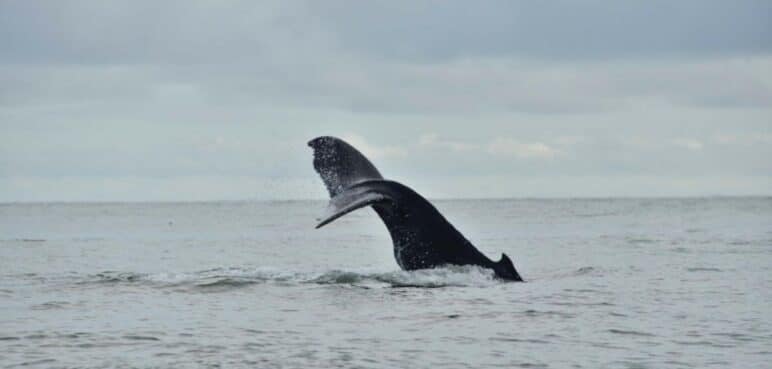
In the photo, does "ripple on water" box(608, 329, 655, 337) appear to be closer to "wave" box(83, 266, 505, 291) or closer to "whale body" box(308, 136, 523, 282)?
"wave" box(83, 266, 505, 291)

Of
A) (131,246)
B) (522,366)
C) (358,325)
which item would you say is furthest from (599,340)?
(131,246)

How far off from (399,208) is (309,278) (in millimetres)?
2855

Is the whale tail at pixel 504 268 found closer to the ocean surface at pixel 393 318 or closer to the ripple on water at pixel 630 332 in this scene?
the ocean surface at pixel 393 318

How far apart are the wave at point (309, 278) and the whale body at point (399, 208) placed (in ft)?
0.48

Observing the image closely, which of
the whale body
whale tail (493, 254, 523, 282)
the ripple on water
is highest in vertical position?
the whale body

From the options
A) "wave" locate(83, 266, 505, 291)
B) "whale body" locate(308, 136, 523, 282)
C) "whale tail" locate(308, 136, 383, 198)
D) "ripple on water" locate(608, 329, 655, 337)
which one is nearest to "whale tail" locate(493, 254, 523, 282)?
"wave" locate(83, 266, 505, 291)

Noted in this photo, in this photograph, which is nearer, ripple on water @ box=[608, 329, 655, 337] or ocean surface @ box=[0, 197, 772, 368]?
ocean surface @ box=[0, 197, 772, 368]

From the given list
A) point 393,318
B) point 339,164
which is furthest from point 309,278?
point 393,318

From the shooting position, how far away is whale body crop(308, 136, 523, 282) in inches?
593

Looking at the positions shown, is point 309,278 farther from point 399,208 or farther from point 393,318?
point 393,318

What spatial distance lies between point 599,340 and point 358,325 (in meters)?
2.53

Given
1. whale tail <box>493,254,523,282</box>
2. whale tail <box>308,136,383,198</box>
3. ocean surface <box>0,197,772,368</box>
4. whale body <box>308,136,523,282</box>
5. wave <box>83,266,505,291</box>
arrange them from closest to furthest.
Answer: ocean surface <box>0,197,772,368</box> → whale body <box>308,136,523,282</box> → whale tail <box>308,136,383,198</box> → wave <box>83,266,505,291</box> → whale tail <box>493,254,523,282</box>

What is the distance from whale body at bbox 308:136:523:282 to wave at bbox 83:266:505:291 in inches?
5.8

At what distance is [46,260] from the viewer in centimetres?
2533
